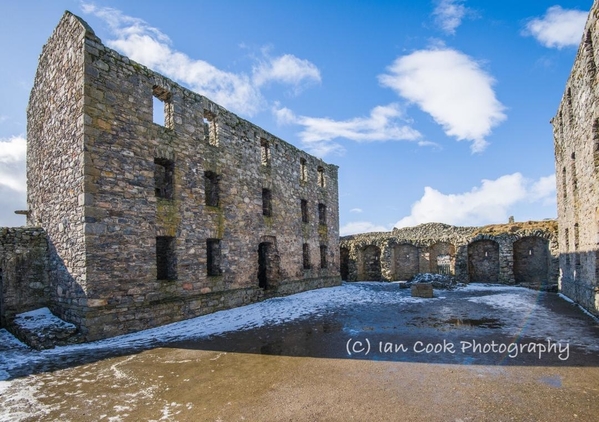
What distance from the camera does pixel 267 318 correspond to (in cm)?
1084

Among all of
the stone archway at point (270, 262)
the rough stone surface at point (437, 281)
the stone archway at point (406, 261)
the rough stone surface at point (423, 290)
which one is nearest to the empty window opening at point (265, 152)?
the stone archway at point (270, 262)

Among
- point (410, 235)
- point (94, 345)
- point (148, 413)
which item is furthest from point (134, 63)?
point (410, 235)

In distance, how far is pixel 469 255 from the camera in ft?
74.5

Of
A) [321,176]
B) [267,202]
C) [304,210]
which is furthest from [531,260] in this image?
[267,202]

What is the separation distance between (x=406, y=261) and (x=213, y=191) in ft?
54.7

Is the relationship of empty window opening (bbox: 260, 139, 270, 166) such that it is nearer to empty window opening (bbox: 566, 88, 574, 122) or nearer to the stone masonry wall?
the stone masonry wall

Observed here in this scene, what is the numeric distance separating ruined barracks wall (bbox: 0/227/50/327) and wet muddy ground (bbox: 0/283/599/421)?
1.83 metres

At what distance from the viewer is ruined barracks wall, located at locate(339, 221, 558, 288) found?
2033 cm

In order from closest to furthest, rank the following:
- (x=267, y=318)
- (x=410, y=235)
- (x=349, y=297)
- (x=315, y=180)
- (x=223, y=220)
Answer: (x=267, y=318) → (x=223, y=220) → (x=349, y=297) → (x=315, y=180) → (x=410, y=235)

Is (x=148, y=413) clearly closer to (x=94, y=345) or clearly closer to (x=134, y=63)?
(x=94, y=345)

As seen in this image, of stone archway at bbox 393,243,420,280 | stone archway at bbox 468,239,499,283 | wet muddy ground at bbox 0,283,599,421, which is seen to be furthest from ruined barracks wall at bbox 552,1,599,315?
stone archway at bbox 393,243,420,280

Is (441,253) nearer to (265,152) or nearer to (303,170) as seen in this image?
(303,170)

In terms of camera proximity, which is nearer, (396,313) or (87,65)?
(87,65)

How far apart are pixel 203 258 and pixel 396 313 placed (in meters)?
6.61
